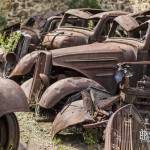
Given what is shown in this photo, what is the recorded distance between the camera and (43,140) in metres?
6.69

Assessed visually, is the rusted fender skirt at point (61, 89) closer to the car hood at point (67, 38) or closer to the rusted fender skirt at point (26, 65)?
the rusted fender skirt at point (26, 65)

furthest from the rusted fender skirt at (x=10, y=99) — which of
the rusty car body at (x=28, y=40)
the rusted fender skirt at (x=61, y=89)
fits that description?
the rusty car body at (x=28, y=40)

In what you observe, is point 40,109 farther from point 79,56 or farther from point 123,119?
point 123,119

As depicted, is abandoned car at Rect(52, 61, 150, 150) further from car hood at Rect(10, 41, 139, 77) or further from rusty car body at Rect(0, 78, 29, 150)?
rusty car body at Rect(0, 78, 29, 150)

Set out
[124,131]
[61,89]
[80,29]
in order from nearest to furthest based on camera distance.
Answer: [124,131]
[61,89]
[80,29]

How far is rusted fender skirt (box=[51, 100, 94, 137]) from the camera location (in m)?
6.38

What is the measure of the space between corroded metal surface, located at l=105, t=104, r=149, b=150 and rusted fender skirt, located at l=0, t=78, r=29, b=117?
97cm

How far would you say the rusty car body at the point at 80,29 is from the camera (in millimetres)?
9203

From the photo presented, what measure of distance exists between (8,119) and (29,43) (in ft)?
17.1

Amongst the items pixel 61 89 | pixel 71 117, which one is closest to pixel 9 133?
pixel 71 117

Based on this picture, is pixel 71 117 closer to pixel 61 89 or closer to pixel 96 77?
pixel 61 89

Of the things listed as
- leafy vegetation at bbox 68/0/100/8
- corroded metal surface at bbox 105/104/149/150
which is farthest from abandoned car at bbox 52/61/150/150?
leafy vegetation at bbox 68/0/100/8

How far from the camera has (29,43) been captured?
1059cm

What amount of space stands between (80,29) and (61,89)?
2.96 metres
